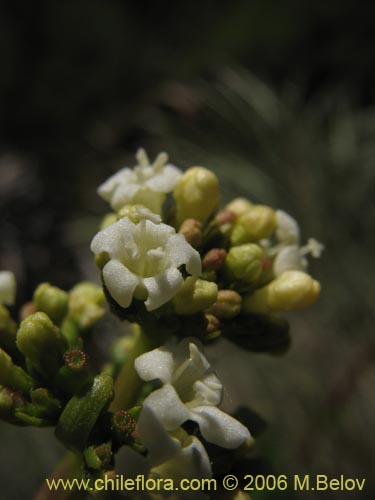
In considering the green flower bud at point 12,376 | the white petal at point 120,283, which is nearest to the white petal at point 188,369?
the white petal at point 120,283

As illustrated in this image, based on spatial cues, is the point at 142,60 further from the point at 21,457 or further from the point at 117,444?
the point at 117,444

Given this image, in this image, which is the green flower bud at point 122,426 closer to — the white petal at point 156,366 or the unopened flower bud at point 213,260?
the white petal at point 156,366

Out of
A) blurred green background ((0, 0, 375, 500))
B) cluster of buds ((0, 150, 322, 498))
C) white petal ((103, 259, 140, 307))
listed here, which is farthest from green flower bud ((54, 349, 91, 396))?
blurred green background ((0, 0, 375, 500))

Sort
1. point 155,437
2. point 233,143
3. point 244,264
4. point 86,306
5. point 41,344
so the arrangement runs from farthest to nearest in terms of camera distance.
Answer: point 233,143
point 86,306
point 244,264
point 41,344
point 155,437

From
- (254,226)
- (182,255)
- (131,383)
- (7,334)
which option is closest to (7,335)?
(7,334)

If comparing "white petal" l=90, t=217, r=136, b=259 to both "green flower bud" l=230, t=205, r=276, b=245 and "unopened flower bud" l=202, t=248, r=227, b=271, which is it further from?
"green flower bud" l=230, t=205, r=276, b=245

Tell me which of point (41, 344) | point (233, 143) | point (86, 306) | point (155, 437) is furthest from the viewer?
point (233, 143)

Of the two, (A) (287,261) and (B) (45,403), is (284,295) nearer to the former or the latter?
Answer: (A) (287,261)
